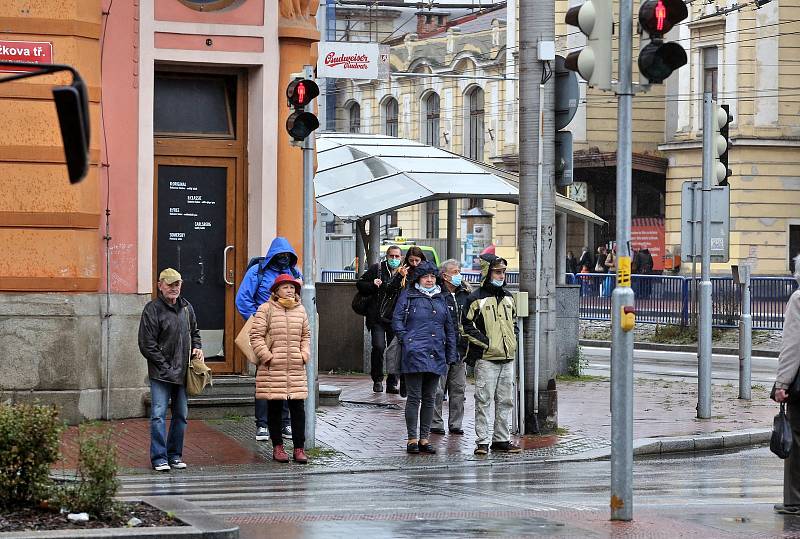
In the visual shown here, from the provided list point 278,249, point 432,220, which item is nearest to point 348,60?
point 278,249

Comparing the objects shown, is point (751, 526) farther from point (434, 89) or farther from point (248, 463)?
point (434, 89)

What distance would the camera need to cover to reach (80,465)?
9.19 meters

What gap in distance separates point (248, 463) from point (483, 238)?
159 feet

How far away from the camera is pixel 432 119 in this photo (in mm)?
67375

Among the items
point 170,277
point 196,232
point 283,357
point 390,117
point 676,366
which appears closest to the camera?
point 170,277

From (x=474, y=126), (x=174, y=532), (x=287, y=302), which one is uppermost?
(x=474, y=126)

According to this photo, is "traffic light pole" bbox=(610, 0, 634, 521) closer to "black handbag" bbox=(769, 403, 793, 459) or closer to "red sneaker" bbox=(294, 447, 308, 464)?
"black handbag" bbox=(769, 403, 793, 459)

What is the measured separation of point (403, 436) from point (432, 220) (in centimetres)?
5276

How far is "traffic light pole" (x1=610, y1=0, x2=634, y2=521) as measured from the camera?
10047 mm

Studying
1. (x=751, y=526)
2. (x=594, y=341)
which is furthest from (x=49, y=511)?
(x=594, y=341)

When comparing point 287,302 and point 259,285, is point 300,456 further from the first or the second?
point 259,285

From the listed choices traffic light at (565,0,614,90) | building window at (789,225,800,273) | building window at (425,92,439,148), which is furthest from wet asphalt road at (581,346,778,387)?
building window at (425,92,439,148)

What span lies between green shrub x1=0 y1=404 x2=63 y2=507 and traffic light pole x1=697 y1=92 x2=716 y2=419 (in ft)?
32.5

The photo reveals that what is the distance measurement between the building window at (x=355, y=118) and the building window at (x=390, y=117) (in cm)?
235
